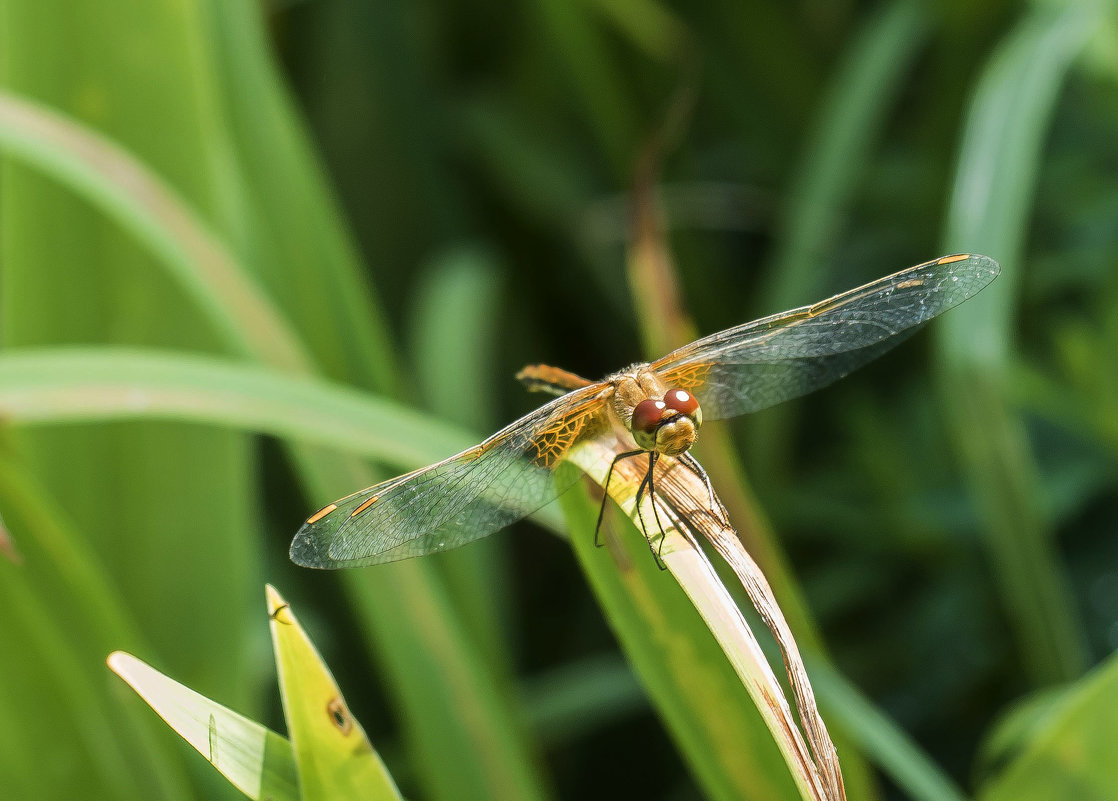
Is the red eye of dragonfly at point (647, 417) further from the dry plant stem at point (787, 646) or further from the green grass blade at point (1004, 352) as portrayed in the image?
the green grass blade at point (1004, 352)

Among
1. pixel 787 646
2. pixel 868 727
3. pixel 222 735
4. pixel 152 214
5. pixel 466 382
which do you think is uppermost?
pixel 152 214

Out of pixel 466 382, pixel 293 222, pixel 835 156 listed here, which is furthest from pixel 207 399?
pixel 835 156

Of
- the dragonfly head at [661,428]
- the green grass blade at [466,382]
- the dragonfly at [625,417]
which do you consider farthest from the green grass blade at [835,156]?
the dragonfly head at [661,428]

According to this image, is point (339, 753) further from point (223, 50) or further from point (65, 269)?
point (223, 50)

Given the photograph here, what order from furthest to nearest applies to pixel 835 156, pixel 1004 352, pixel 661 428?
pixel 835 156, pixel 1004 352, pixel 661 428

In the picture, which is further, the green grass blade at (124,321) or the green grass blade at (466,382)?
the green grass blade at (466,382)

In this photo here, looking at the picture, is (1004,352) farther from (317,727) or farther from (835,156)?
(317,727)
